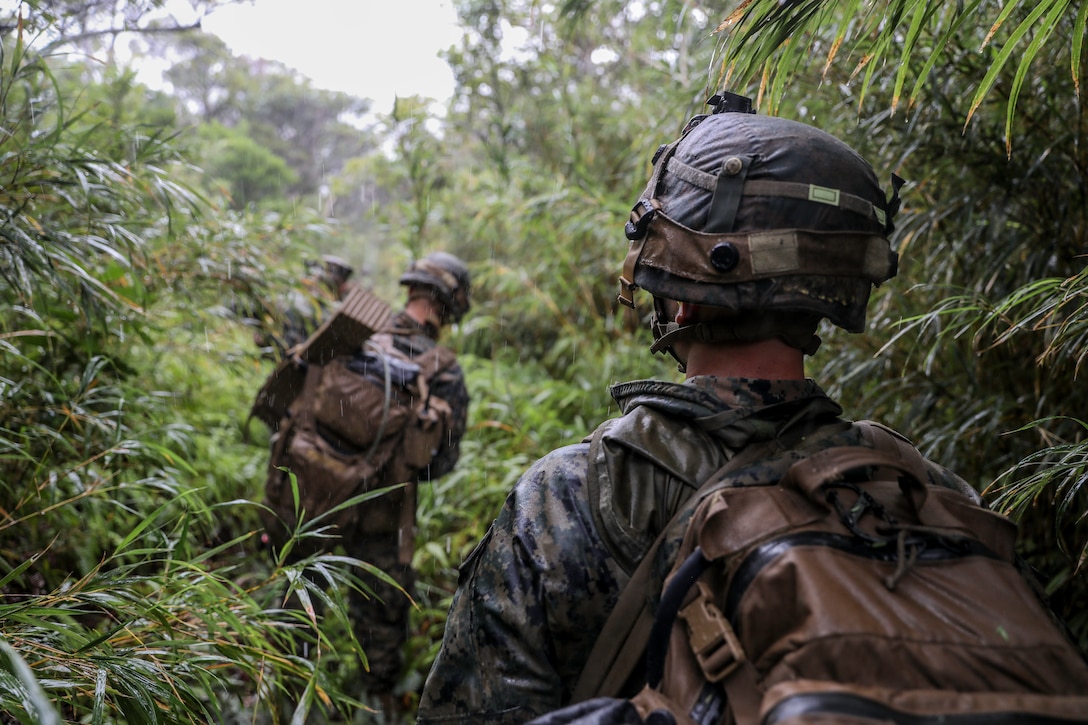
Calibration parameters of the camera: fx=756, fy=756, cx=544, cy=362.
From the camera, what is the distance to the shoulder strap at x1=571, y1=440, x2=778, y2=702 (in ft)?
4.01

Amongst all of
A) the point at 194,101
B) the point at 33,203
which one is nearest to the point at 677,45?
the point at 33,203

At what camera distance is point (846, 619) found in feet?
3.09

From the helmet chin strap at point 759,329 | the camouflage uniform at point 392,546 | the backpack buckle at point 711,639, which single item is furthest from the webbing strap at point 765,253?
the camouflage uniform at point 392,546

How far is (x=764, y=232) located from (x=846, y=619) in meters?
0.69

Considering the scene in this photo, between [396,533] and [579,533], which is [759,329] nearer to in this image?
[579,533]

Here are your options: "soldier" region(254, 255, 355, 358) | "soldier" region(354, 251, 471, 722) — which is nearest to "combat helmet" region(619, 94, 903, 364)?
"soldier" region(354, 251, 471, 722)

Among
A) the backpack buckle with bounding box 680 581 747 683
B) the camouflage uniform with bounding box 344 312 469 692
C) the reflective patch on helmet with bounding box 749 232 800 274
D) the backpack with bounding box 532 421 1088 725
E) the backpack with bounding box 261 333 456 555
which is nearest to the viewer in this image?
the backpack with bounding box 532 421 1088 725

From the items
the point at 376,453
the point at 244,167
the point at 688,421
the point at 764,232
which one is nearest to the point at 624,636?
the point at 688,421

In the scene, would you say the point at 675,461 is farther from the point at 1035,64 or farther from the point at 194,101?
the point at 194,101

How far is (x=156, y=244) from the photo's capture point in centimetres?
371

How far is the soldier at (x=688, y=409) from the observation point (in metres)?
1.31

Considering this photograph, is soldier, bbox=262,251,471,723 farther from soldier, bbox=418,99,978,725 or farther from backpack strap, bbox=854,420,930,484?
backpack strap, bbox=854,420,930,484

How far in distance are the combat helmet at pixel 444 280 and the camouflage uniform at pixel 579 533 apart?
3.36 metres

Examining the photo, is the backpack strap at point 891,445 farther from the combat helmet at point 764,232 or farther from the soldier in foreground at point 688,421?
the combat helmet at point 764,232
